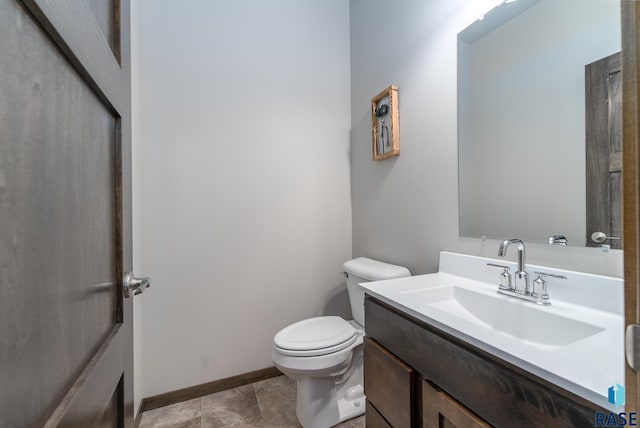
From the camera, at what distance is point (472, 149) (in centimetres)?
119

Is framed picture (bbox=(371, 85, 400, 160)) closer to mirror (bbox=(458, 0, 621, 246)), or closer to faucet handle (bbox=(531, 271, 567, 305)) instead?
mirror (bbox=(458, 0, 621, 246))

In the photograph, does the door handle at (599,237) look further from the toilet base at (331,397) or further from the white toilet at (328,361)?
the toilet base at (331,397)

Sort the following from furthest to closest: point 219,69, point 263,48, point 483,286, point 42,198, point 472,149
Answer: point 263,48 → point 219,69 → point 472,149 → point 483,286 → point 42,198

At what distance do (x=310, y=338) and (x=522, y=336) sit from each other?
2.94ft

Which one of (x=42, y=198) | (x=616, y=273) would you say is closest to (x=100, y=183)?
(x=42, y=198)

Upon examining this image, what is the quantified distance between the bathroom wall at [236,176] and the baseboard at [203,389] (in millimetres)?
36

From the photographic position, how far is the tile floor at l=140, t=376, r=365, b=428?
1438mm

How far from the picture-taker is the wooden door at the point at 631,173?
325mm

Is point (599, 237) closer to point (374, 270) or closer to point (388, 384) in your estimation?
point (388, 384)

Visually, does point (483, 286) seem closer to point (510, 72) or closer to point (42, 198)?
point (510, 72)

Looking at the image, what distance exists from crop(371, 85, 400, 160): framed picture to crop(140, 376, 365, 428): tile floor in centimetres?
149

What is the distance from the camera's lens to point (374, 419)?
3.28ft

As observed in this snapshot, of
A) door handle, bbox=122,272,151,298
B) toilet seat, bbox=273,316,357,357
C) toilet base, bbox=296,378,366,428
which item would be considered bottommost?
toilet base, bbox=296,378,366,428

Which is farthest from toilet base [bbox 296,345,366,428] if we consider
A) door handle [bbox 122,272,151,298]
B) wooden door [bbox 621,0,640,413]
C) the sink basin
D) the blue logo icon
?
wooden door [bbox 621,0,640,413]
